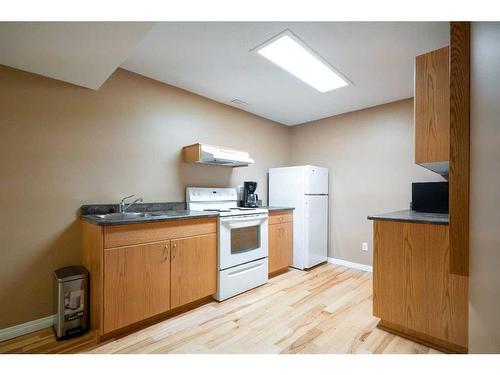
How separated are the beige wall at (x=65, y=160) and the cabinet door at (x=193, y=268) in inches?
28.9

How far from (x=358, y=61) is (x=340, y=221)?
2237mm

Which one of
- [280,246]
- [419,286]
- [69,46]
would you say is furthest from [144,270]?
[419,286]

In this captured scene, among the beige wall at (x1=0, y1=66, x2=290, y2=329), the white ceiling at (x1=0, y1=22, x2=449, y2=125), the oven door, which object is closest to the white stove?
the oven door

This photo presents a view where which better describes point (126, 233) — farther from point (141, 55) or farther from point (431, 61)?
point (431, 61)

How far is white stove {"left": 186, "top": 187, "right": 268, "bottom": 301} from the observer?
93.0 inches

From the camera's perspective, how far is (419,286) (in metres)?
1.68

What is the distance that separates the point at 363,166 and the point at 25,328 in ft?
12.9

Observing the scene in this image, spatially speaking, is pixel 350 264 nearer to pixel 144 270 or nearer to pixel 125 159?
pixel 144 270

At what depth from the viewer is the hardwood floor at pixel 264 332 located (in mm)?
1627

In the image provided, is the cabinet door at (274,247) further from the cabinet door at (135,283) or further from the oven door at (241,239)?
the cabinet door at (135,283)

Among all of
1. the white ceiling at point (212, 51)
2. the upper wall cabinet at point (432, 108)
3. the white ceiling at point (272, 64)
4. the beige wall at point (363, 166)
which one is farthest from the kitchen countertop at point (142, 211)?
the beige wall at point (363, 166)

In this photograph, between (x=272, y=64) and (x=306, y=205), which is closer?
(x=272, y=64)

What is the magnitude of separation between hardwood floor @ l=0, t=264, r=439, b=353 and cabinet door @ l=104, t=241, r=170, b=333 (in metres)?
0.15

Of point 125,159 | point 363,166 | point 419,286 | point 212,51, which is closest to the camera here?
point 419,286
